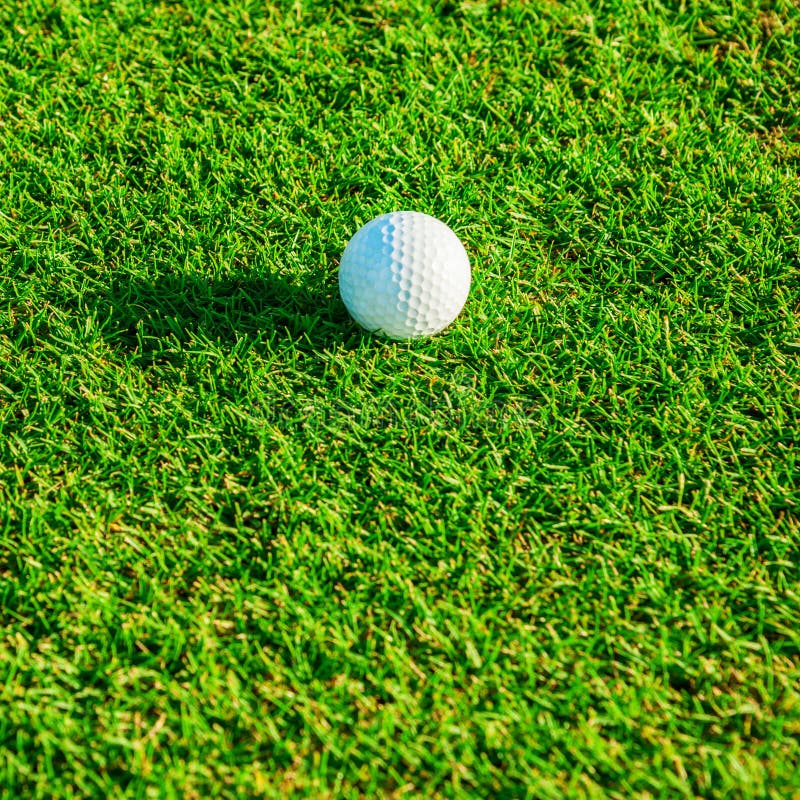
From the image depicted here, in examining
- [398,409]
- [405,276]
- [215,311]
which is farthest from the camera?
[215,311]

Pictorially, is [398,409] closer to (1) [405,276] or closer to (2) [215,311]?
(1) [405,276]

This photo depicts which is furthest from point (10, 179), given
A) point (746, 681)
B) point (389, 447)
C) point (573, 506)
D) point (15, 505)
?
point (746, 681)

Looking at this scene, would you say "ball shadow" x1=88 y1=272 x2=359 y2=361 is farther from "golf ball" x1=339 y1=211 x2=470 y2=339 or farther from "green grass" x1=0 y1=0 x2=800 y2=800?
"golf ball" x1=339 y1=211 x2=470 y2=339

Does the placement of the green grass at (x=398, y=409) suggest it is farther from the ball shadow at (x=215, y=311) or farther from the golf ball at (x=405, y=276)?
the golf ball at (x=405, y=276)

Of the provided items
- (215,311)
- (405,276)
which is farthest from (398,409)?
(215,311)

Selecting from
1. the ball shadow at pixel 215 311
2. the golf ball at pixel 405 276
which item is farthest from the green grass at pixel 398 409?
the golf ball at pixel 405 276

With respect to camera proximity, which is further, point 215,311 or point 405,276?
point 215,311

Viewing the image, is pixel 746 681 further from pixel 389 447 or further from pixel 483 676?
pixel 389 447
